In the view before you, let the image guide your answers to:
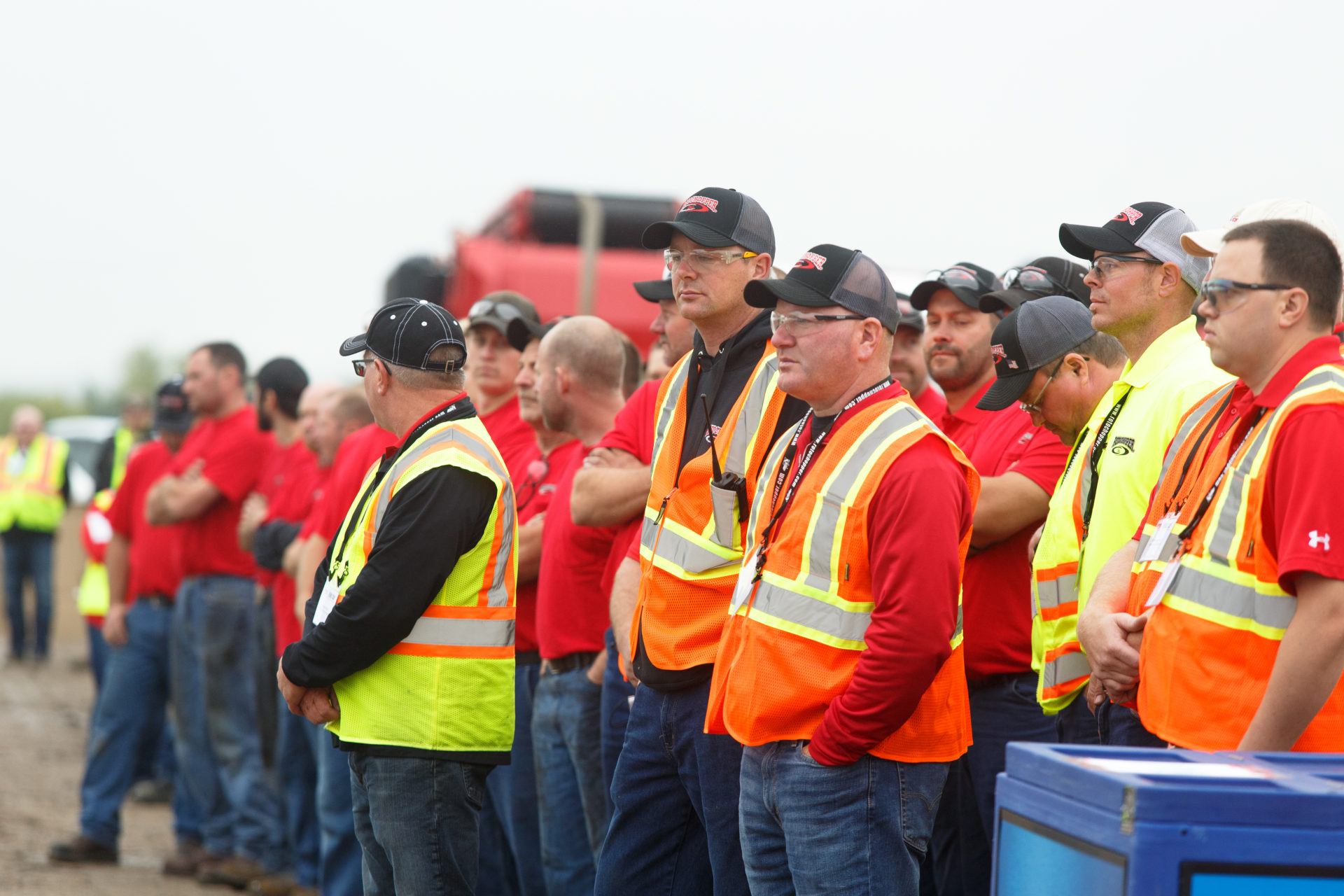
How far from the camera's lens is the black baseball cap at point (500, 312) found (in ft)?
20.3

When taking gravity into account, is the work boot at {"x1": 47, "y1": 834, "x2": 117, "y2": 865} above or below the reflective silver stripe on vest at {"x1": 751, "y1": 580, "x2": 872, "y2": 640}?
below

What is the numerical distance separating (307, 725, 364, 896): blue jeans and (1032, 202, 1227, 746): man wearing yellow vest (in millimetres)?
3289

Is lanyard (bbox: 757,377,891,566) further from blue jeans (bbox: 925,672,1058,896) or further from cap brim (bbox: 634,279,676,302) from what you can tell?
cap brim (bbox: 634,279,676,302)

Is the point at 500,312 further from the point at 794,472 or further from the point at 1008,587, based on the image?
the point at 794,472

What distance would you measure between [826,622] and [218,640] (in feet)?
17.7

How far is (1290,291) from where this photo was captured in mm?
2924

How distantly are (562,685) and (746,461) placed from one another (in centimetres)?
160

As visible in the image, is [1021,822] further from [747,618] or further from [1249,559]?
[747,618]

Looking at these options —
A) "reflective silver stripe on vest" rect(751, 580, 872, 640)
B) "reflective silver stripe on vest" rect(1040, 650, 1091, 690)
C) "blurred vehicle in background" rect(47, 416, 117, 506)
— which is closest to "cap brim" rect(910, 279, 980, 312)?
"reflective silver stripe on vest" rect(1040, 650, 1091, 690)

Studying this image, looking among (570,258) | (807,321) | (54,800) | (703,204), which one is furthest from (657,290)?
(54,800)

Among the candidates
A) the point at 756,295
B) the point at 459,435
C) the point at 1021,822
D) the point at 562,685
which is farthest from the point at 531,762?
the point at 1021,822

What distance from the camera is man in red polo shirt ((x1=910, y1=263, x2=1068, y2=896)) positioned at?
4344 mm

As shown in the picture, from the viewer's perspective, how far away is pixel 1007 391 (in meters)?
4.31

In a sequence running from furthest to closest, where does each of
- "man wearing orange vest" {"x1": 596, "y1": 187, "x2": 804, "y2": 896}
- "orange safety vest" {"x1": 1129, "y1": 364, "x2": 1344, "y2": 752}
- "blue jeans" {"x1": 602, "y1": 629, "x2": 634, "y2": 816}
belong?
"blue jeans" {"x1": 602, "y1": 629, "x2": 634, "y2": 816}
"man wearing orange vest" {"x1": 596, "y1": 187, "x2": 804, "y2": 896}
"orange safety vest" {"x1": 1129, "y1": 364, "x2": 1344, "y2": 752}
